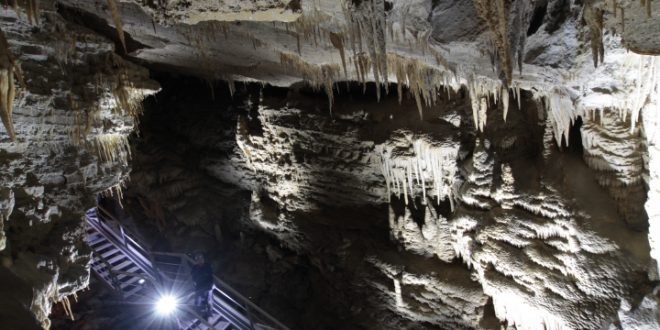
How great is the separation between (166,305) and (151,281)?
97 cm

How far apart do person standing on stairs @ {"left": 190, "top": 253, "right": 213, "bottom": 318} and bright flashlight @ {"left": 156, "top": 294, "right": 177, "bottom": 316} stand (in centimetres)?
37

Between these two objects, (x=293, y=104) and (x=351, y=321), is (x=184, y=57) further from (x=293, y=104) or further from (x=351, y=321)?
(x=351, y=321)

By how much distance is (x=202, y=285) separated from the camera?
6.71 m

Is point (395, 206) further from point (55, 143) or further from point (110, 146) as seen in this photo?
point (55, 143)

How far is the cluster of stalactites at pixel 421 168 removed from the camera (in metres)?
6.66

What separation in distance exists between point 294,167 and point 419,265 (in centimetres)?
351

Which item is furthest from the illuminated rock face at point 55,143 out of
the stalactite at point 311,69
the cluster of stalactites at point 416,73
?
the cluster of stalactites at point 416,73

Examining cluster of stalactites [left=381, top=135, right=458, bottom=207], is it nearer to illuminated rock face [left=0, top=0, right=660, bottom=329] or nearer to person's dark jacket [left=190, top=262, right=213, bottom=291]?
illuminated rock face [left=0, top=0, right=660, bottom=329]

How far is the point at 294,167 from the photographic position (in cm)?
877

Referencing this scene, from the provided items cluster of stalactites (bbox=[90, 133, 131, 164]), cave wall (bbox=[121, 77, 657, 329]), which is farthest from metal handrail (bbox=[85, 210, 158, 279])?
cluster of stalactites (bbox=[90, 133, 131, 164])

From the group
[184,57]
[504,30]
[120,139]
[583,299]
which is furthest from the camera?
[184,57]

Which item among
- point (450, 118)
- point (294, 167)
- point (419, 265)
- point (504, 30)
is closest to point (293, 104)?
point (294, 167)

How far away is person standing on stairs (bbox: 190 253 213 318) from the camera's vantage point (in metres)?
A: 6.67

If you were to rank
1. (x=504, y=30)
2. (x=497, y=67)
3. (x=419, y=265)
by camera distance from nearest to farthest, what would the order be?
(x=504, y=30), (x=497, y=67), (x=419, y=265)
